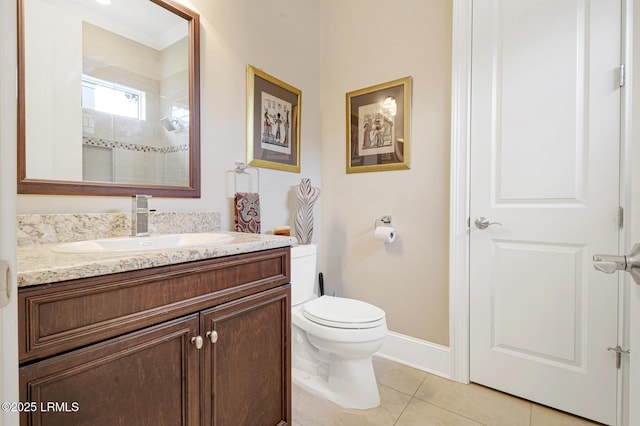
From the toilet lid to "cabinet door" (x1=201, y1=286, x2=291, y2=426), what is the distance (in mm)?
302

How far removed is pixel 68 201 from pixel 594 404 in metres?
2.46

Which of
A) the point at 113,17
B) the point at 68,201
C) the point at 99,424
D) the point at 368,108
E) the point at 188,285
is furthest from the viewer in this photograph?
the point at 368,108

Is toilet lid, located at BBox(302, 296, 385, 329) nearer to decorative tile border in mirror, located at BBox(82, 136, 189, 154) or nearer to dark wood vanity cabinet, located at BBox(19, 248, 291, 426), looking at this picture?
dark wood vanity cabinet, located at BBox(19, 248, 291, 426)

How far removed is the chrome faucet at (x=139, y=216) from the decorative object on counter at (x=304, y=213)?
2.98 feet

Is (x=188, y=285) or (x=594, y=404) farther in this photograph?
(x=594, y=404)

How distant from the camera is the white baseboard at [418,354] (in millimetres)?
1735

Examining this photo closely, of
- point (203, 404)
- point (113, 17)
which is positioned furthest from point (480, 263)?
point (113, 17)

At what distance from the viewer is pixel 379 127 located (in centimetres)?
203

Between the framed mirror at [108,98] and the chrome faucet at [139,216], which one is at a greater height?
the framed mirror at [108,98]

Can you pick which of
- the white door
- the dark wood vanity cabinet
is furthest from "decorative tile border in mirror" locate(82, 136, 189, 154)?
the white door

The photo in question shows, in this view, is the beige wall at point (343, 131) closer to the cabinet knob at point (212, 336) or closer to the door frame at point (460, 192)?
the door frame at point (460, 192)

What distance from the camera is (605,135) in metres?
1.31

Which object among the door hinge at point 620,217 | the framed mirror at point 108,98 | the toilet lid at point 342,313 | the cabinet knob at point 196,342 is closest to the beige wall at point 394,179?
the toilet lid at point 342,313

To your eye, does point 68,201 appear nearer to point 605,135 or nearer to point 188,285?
point 188,285
